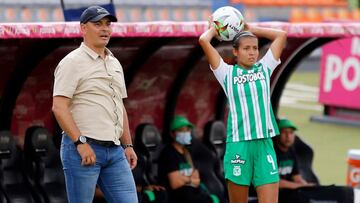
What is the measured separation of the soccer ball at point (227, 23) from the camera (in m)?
6.89

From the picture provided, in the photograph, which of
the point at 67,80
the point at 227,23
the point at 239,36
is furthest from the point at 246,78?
the point at 67,80

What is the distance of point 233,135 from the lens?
21.8 feet

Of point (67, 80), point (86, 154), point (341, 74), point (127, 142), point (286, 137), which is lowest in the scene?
point (86, 154)

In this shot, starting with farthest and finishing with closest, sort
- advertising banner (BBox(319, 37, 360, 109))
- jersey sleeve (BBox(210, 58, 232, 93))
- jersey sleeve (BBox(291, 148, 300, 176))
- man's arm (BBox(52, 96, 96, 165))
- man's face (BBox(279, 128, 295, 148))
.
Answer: advertising banner (BBox(319, 37, 360, 109)) < jersey sleeve (BBox(291, 148, 300, 176)) < man's face (BBox(279, 128, 295, 148)) < jersey sleeve (BBox(210, 58, 232, 93)) < man's arm (BBox(52, 96, 96, 165))

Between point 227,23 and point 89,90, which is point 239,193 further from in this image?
point 89,90

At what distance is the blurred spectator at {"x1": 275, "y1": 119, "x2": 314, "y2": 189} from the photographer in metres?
9.08

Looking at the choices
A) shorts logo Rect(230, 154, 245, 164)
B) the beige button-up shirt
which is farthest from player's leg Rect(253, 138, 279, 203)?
the beige button-up shirt

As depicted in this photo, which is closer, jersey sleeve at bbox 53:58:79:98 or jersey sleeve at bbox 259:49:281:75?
jersey sleeve at bbox 53:58:79:98

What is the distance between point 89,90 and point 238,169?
129 centimetres

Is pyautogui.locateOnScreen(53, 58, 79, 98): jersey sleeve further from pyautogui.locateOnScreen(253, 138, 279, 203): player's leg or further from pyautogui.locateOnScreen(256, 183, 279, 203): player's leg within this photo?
pyautogui.locateOnScreen(256, 183, 279, 203): player's leg

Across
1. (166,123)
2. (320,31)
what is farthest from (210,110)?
(320,31)

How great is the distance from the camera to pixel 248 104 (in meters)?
6.62

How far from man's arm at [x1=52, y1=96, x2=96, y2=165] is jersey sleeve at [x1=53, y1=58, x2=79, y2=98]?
4 cm

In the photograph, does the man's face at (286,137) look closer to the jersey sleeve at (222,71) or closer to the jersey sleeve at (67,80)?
the jersey sleeve at (222,71)
